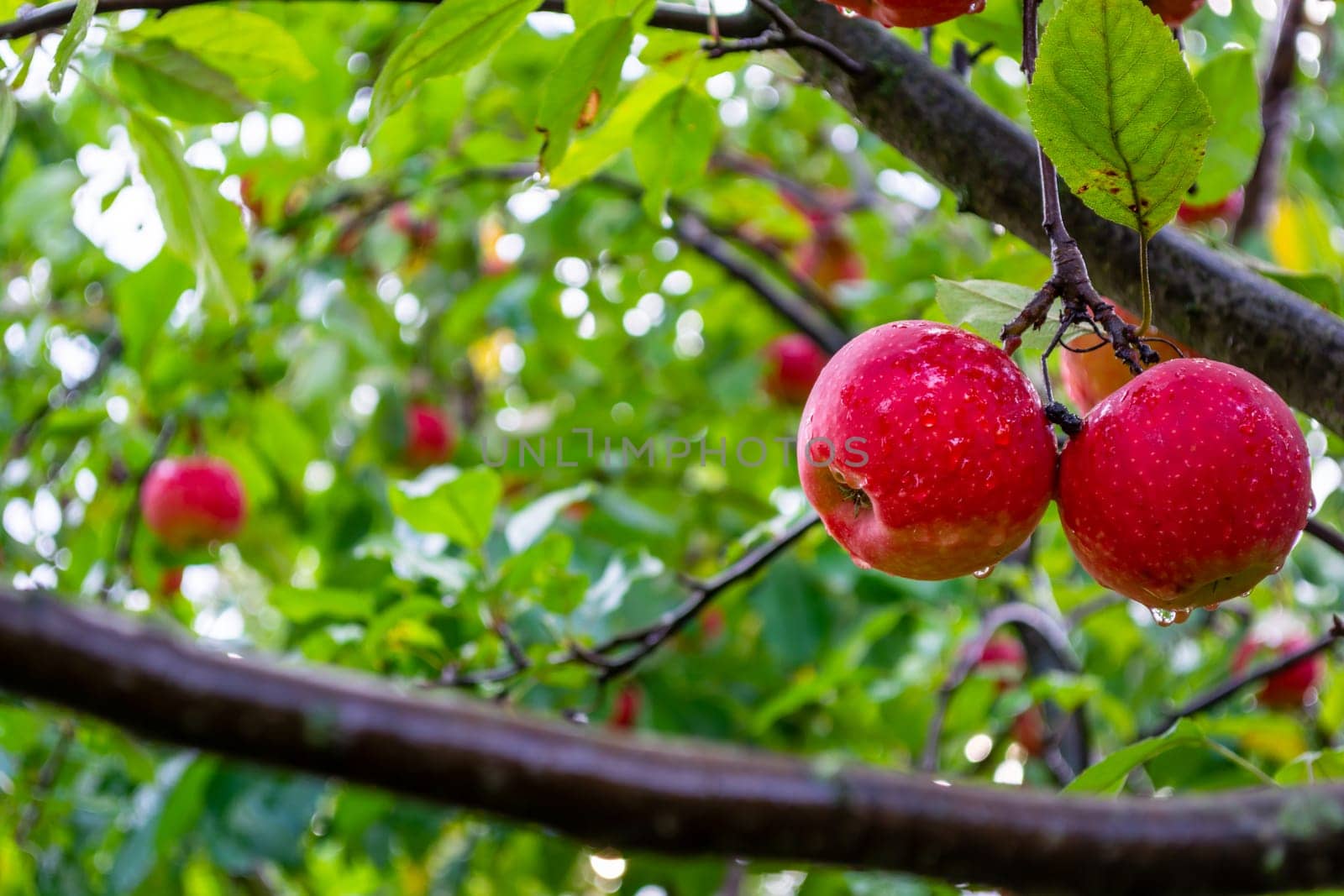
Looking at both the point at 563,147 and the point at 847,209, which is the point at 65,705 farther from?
the point at 847,209

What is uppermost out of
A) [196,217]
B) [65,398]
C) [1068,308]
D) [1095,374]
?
[1068,308]

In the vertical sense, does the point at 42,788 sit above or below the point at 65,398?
below

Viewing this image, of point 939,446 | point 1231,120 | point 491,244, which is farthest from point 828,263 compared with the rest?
point 939,446

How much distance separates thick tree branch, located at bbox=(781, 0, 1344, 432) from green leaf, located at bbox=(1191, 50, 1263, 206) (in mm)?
306

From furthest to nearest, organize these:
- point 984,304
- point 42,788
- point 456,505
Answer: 1. point 42,788
2. point 456,505
3. point 984,304

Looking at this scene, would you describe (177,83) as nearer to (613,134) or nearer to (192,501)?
(613,134)

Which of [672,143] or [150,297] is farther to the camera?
[150,297]

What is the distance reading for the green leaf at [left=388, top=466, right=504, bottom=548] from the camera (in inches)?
58.7

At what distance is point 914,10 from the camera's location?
89 centimetres

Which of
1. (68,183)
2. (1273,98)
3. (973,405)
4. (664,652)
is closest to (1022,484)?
(973,405)

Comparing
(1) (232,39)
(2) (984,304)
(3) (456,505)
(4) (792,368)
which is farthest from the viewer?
(4) (792,368)

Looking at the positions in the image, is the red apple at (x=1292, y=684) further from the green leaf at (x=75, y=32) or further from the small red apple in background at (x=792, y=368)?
the green leaf at (x=75, y=32)

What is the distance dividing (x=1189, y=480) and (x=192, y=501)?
2051 mm

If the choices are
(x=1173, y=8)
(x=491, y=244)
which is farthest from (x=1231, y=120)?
(x=491, y=244)
